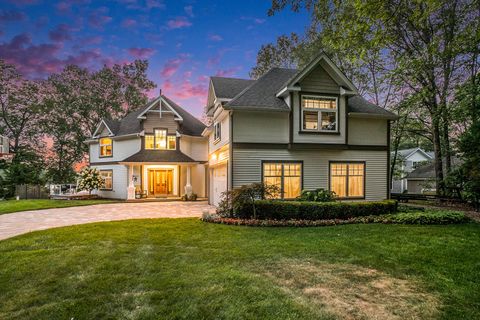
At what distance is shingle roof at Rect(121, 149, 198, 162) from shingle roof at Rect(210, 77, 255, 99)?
21.9 ft

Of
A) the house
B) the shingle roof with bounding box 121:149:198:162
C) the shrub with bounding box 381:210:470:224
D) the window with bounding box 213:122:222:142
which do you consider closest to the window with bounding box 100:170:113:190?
the shingle roof with bounding box 121:149:198:162

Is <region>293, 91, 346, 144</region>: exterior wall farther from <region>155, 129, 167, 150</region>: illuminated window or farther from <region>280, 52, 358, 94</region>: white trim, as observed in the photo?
<region>155, 129, 167, 150</region>: illuminated window

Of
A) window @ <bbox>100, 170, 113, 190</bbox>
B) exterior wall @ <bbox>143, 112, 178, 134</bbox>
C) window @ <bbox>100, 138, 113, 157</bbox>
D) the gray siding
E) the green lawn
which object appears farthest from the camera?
window @ <bbox>100, 138, 113, 157</bbox>

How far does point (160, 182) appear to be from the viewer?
867 inches

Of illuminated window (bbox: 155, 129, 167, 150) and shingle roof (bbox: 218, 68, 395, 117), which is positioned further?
illuminated window (bbox: 155, 129, 167, 150)

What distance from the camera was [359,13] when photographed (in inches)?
241

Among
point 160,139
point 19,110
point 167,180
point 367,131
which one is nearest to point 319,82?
point 367,131

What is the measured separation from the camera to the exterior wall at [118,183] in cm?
2148

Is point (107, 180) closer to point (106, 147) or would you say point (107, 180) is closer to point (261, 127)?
point (106, 147)

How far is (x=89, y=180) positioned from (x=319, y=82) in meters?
19.0

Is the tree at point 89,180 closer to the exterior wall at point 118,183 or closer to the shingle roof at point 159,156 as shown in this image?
the exterior wall at point 118,183

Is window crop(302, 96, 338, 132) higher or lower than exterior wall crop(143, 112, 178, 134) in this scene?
lower

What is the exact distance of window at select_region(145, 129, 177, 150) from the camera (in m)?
21.4

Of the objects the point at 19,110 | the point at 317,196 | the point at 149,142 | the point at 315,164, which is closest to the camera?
the point at 317,196
